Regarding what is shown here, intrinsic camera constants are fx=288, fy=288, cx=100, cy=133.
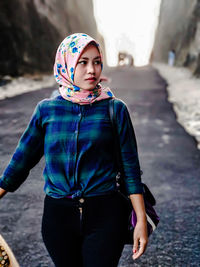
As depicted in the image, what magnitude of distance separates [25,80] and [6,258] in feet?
45.3

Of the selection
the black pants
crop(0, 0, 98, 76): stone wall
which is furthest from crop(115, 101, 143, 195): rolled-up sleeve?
crop(0, 0, 98, 76): stone wall

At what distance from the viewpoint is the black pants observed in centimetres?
151

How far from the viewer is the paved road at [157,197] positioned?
112 inches

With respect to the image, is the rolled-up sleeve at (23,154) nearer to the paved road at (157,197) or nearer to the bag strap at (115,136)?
the bag strap at (115,136)

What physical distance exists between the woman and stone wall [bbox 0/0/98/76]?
12.9 meters

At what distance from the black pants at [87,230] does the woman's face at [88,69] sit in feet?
2.04

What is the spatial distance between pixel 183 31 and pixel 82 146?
32.6m

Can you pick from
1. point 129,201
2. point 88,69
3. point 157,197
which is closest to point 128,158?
point 129,201

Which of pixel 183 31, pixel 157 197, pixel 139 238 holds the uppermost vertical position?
pixel 139 238

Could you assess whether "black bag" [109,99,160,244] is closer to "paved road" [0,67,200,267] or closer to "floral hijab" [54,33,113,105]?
"floral hijab" [54,33,113,105]

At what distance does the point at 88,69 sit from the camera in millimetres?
1535

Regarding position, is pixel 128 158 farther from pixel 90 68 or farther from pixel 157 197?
pixel 157 197

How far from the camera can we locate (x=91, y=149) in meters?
1.53

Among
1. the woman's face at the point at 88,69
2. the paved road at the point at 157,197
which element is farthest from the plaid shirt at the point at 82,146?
the paved road at the point at 157,197
